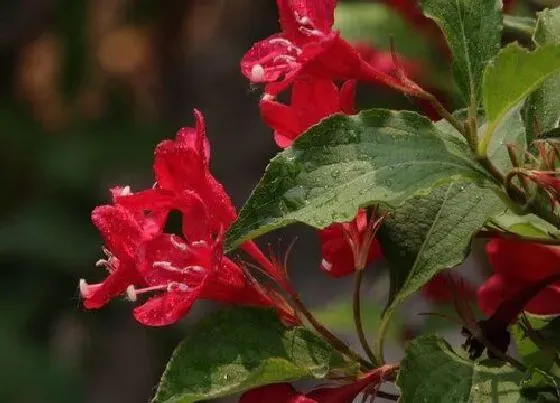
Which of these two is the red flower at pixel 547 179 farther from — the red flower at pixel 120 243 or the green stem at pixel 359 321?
the red flower at pixel 120 243

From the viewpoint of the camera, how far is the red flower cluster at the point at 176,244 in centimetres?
70

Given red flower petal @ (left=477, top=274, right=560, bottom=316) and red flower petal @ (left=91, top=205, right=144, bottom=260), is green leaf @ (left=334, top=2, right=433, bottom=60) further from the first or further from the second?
red flower petal @ (left=91, top=205, right=144, bottom=260)

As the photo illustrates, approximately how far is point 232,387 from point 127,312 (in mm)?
2769

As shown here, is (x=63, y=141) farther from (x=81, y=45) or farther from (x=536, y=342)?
(x=536, y=342)

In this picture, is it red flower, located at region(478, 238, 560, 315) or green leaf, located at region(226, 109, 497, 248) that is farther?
red flower, located at region(478, 238, 560, 315)

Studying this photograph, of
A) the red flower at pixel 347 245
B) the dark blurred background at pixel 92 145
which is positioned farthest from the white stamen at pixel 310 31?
the dark blurred background at pixel 92 145

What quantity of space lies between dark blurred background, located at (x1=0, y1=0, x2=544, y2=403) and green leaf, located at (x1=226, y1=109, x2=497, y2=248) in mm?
1504

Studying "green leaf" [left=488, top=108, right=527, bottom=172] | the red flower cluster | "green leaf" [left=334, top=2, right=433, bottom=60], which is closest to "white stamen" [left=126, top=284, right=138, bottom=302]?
the red flower cluster

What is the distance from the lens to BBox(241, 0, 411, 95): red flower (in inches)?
28.0

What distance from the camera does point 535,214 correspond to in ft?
2.24

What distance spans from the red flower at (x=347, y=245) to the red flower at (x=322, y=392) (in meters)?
0.07

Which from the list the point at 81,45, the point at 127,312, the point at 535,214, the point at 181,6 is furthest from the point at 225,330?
the point at 181,6

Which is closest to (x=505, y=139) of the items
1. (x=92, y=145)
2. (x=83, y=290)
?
(x=83, y=290)

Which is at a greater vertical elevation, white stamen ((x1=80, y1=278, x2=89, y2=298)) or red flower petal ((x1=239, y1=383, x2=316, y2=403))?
white stamen ((x1=80, y1=278, x2=89, y2=298))
